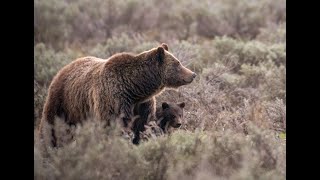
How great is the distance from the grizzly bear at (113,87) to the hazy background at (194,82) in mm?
564

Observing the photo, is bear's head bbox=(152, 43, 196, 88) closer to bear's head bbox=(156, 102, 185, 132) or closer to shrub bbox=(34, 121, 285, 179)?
bear's head bbox=(156, 102, 185, 132)

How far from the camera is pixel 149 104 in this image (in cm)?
831

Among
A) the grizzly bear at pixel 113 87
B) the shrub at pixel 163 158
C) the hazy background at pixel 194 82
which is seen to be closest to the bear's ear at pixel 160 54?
the grizzly bear at pixel 113 87

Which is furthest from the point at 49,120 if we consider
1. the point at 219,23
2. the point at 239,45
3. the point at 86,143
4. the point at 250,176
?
the point at 219,23

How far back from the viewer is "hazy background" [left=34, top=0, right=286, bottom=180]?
227 inches

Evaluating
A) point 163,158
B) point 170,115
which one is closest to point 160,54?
point 170,115

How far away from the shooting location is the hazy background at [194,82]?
576 centimetres

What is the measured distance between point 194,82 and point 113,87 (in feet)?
11.2

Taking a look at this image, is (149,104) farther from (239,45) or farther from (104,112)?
(239,45)

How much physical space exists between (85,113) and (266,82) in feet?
17.2

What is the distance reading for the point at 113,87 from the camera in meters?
7.63

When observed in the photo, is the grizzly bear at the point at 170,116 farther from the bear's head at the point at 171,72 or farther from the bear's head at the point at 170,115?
the bear's head at the point at 171,72

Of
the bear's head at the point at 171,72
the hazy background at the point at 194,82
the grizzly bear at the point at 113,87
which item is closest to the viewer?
the hazy background at the point at 194,82

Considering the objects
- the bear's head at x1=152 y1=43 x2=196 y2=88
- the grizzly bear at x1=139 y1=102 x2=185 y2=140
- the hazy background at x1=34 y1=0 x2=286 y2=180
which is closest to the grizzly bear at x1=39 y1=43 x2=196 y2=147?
the bear's head at x1=152 y1=43 x2=196 y2=88
